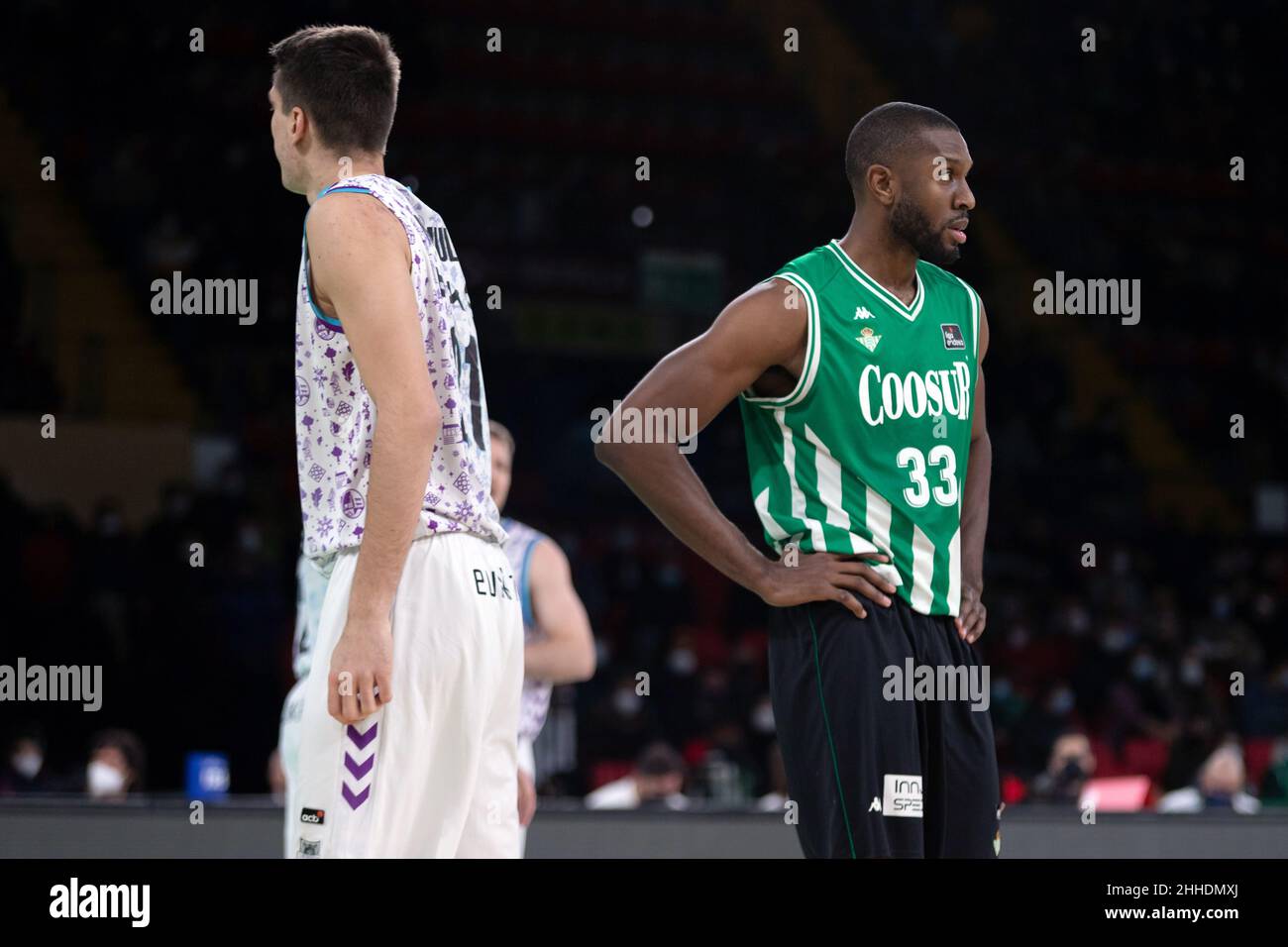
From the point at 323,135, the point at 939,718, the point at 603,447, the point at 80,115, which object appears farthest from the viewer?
the point at 80,115

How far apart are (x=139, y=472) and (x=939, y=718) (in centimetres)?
1101

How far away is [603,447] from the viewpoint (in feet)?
10.1

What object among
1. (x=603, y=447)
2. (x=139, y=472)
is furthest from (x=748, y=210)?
(x=603, y=447)

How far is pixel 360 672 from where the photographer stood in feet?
7.82

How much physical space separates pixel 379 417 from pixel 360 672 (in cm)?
38

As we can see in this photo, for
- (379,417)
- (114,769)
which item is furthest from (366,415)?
(114,769)

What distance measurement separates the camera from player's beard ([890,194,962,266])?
309 centimetres

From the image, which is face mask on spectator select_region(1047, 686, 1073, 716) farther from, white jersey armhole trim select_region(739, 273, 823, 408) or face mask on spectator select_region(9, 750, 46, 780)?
white jersey armhole trim select_region(739, 273, 823, 408)

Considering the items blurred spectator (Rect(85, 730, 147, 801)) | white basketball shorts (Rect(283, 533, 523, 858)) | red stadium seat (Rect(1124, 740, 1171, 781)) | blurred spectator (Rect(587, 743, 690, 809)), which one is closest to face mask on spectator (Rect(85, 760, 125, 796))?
blurred spectator (Rect(85, 730, 147, 801))

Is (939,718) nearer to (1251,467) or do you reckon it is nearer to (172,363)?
(172,363)

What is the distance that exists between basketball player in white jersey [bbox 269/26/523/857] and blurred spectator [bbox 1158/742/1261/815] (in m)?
6.59

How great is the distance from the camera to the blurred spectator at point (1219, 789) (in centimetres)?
843
